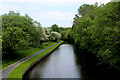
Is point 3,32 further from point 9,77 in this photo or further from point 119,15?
point 119,15

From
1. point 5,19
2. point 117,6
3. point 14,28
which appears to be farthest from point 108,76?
point 5,19

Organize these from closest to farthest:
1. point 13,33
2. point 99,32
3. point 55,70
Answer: point 55,70
point 13,33
point 99,32

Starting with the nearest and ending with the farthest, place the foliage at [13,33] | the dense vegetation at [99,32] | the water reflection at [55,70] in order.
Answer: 1. the dense vegetation at [99,32]
2. the water reflection at [55,70]
3. the foliage at [13,33]

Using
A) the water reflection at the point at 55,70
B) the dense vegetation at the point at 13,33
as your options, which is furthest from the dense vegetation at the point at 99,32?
the water reflection at the point at 55,70

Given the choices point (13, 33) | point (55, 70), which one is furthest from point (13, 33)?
point (55, 70)

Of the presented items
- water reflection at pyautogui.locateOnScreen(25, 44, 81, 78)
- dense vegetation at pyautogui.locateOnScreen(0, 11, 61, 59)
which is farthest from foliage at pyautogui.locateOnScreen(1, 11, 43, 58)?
water reflection at pyautogui.locateOnScreen(25, 44, 81, 78)

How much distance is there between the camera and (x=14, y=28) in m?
20.9

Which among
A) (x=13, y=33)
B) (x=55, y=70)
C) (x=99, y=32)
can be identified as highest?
(x=99, y=32)

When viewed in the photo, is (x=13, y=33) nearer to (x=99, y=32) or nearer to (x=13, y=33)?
(x=13, y=33)

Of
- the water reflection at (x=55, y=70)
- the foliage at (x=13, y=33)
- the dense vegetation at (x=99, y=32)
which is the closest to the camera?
the dense vegetation at (x=99, y=32)

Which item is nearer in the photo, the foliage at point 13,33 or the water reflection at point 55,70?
the water reflection at point 55,70

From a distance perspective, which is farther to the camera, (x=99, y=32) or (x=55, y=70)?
(x=99, y=32)

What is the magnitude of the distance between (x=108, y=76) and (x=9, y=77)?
37.5 ft

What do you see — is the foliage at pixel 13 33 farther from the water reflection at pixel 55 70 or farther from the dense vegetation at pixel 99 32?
the water reflection at pixel 55 70
